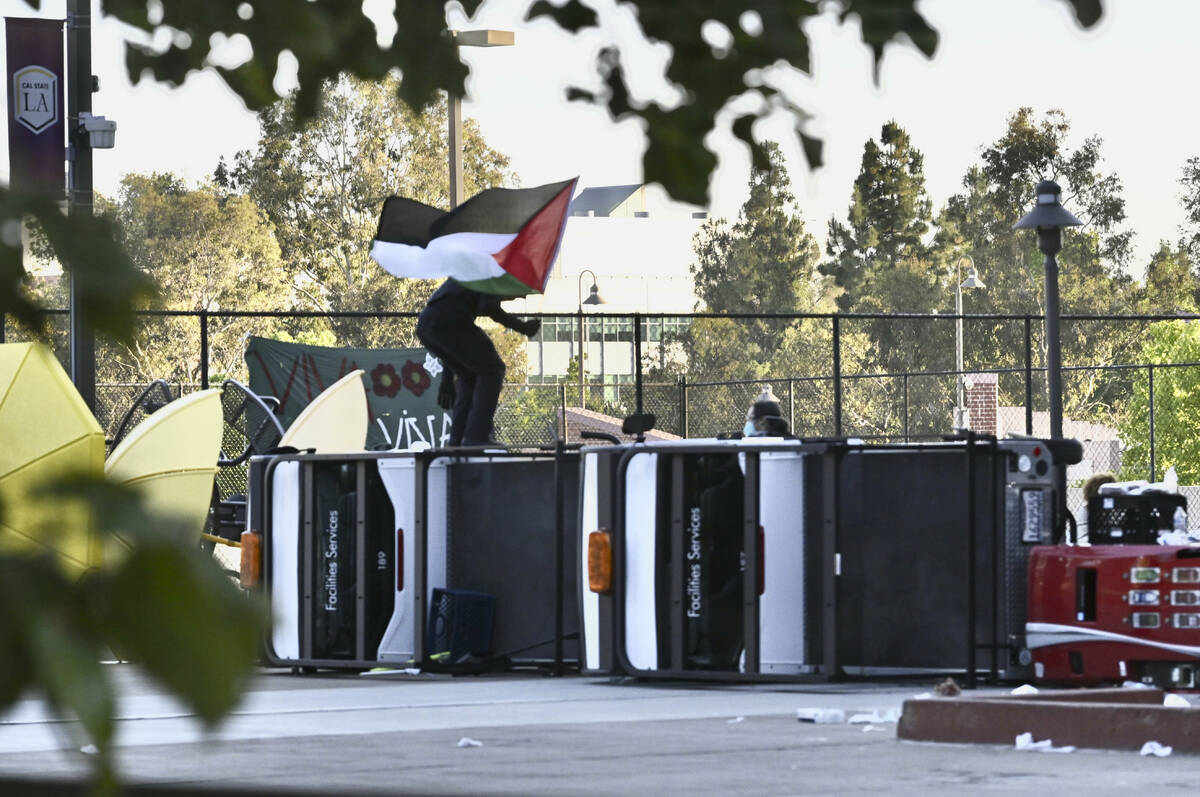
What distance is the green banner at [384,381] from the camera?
19.7 meters

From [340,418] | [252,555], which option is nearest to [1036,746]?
[252,555]

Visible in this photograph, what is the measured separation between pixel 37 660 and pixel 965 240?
69.7 metres

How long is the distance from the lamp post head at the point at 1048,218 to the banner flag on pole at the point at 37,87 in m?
7.75

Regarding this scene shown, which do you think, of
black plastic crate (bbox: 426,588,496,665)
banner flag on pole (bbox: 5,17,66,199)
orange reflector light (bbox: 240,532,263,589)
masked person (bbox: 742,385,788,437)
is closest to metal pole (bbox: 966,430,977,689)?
masked person (bbox: 742,385,788,437)

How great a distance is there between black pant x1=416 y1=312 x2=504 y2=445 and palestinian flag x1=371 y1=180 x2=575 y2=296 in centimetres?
31

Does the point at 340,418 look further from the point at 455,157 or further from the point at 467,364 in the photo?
the point at 455,157

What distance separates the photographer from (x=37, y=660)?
810 mm

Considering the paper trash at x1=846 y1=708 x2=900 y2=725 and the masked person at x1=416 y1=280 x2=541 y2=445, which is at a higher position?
the masked person at x1=416 y1=280 x2=541 y2=445

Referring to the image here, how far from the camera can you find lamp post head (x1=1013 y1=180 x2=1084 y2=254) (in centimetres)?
1580

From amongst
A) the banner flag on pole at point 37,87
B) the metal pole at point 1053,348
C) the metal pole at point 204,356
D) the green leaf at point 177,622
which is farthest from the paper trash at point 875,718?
the metal pole at point 204,356

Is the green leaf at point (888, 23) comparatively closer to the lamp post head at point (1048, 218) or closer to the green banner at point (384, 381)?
the lamp post head at point (1048, 218)

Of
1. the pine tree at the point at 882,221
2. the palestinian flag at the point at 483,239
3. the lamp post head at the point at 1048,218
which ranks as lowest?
the palestinian flag at the point at 483,239

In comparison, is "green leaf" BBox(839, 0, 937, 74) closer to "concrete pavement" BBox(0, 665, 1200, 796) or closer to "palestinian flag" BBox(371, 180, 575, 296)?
"concrete pavement" BBox(0, 665, 1200, 796)

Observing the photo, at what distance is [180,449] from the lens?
1405cm
